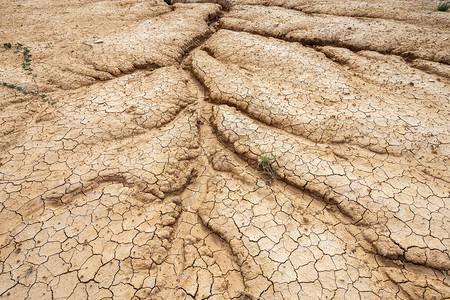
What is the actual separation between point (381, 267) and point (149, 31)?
5305mm

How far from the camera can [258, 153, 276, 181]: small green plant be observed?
246cm

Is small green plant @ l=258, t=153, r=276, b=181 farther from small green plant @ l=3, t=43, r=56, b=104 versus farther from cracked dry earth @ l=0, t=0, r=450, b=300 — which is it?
small green plant @ l=3, t=43, r=56, b=104

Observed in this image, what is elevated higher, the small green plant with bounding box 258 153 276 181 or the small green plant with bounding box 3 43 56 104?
the small green plant with bounding box 258 153 276 181

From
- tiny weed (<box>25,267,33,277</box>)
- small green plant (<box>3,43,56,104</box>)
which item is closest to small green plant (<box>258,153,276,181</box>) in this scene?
tiny weed (<box>25,267,33,277</box>)

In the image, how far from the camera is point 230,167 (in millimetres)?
2588

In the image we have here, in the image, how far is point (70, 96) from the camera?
3275 mm

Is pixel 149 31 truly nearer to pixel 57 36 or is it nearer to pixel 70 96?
pixel 57 36

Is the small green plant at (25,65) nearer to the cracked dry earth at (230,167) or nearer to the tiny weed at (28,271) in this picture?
the cracked dry earth at (230,167)

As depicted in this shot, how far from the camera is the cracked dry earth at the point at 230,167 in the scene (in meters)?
1.83

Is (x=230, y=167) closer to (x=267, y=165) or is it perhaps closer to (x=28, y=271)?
(x=267, y=165)

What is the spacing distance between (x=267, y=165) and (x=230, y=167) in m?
0.41

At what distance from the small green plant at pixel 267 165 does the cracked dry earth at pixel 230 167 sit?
48 mm

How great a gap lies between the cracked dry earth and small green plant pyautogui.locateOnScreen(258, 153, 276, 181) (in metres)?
0.05

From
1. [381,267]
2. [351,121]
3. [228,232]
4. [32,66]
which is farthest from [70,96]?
[381,267]
